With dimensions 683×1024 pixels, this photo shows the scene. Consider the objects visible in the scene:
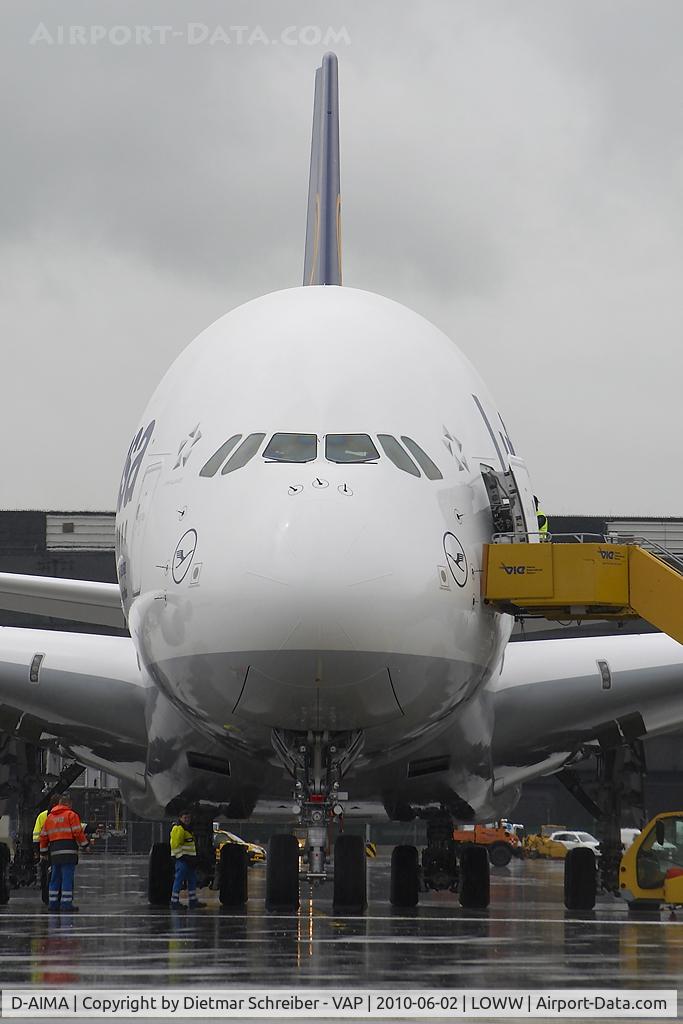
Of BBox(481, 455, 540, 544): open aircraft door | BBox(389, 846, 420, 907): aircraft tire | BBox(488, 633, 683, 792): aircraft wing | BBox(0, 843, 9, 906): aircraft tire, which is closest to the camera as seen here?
BBox(481, 455, 540, 544): open aircraft door

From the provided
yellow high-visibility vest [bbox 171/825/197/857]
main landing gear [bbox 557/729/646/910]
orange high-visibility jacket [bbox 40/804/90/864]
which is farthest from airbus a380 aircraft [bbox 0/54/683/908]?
main landing gear [bbox 557/729/646/910]

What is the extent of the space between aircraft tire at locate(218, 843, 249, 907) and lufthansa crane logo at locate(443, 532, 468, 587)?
20.5 ft

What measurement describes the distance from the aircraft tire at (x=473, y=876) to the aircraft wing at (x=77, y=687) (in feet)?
12.6

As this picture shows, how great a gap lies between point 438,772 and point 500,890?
38.9ft

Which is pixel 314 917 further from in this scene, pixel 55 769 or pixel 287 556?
pixel 55 769

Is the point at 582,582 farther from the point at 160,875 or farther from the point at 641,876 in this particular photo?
the point at 160,875

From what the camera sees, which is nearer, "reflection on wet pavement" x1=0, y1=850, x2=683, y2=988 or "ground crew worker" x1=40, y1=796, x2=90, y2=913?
"reflection on wet pavement" x1=0, y1=850, x2=683, y2=988

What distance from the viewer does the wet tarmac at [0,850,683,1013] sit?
9070mm

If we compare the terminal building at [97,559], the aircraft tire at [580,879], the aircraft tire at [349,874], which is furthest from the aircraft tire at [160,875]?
the terminal building at [97,559]

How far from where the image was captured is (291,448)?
12.2m

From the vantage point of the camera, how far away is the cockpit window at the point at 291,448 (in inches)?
476

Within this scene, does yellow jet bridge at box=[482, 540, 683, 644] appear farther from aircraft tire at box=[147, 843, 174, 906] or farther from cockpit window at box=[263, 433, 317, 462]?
aircraft tire at box=[147, 843, 174, 906]

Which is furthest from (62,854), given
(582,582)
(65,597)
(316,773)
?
(582,582)

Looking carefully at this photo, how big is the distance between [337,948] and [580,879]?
7.43 metres
